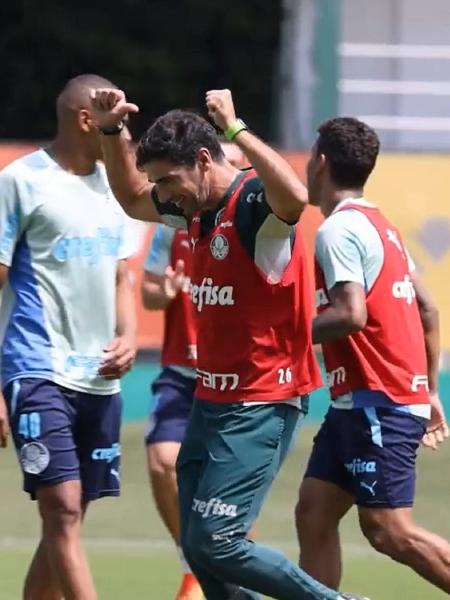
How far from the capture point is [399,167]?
1366cm

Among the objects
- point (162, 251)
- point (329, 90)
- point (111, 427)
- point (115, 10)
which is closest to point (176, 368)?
point (162, 251)

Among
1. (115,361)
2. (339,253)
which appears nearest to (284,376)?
(339,253)

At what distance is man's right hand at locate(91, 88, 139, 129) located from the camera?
6.90 meters

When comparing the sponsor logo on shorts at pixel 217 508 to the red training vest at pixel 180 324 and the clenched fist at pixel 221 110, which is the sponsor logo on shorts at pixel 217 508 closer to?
the clenched fist at pixel 221 110

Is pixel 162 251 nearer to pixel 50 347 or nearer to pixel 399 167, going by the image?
pixel 50 347

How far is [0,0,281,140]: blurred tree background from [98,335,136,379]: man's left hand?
11.4m

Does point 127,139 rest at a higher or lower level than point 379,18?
higher

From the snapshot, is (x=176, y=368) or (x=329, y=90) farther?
(x=329, y=90)

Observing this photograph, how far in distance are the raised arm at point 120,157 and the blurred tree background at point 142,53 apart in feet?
38.0

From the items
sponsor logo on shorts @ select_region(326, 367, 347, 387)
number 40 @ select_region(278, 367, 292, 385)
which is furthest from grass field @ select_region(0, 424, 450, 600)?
number 40 @ select_region(278, 367, 292, 385)

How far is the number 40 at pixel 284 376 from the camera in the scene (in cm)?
663

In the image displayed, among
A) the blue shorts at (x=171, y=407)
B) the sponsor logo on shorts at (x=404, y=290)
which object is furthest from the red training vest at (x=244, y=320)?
the blue shorts at (x=171, y=407)

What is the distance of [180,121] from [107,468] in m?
1.59


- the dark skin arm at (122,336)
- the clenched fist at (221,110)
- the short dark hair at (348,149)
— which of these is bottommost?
the dark skin arm at (122,336)
